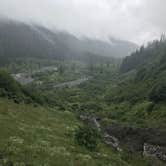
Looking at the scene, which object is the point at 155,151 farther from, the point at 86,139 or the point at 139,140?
the point at 86,139

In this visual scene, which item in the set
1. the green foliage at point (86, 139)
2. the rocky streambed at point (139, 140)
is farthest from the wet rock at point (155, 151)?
the green foliage at point (86, 139)

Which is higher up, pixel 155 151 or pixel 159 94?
pixel 159 94

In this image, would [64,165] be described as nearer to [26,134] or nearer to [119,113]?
[26,134]

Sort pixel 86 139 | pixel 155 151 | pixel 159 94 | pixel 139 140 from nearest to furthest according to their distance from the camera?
pixel 86 139 < pixel 155 151 < pixel 139 140 < pixel 159 94

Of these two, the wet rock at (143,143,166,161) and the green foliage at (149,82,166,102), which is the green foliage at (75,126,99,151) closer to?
the wet rock at (143,143,166,161)

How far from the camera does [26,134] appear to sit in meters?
33.0

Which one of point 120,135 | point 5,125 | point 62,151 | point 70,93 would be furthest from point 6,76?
point 70,93

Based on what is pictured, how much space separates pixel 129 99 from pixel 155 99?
2896cm

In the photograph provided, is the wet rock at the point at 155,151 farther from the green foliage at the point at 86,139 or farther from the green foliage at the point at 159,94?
the green foliage at the point at 159,94

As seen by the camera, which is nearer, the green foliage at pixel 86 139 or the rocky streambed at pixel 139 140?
the green foliage at pixel 86 139

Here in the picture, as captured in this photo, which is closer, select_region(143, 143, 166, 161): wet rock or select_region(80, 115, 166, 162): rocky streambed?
select_region(143, 143, 166, 161): wet rock

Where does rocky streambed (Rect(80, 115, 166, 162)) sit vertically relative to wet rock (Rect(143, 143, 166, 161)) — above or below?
above

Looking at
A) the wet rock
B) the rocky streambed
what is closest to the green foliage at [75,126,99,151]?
the rocky streambed

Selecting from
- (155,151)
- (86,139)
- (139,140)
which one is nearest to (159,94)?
(139,140)
